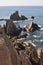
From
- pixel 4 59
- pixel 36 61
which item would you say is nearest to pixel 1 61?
pixel 4 59

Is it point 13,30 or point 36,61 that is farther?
point 13,30

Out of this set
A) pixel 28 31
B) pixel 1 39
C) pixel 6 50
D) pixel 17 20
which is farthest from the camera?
pixel 17 20

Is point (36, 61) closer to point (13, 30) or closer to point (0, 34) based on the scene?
point (0, 34)

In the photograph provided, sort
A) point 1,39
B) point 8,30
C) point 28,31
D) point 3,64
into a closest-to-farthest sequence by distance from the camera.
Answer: point 3,64 < point 1,39 < point 8,30 < point 28,31

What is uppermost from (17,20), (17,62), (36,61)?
(17,62)

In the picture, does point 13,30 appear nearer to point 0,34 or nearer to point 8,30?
point 8,30

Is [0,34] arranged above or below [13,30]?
above

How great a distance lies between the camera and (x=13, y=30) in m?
69.1

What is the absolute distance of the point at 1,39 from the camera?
8000mm

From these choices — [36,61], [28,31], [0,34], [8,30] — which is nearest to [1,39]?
[0,34]

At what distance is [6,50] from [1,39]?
825 mm

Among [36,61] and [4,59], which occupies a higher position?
[4,59]

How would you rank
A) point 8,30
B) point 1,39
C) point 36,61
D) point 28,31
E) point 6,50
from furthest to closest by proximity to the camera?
point 28,31 → point 8,30 → point 36,61 → point 1,39 → point 6,50

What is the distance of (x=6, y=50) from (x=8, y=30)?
61203 millimetres
